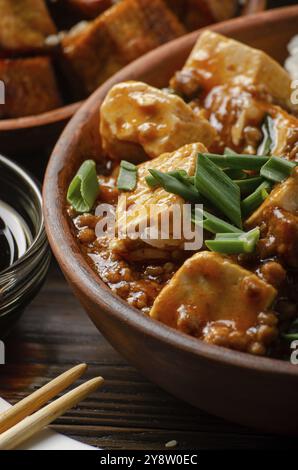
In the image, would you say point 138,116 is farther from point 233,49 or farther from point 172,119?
point 233,49

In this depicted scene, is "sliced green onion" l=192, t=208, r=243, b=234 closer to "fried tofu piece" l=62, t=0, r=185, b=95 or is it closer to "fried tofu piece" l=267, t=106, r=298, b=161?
"fried tofu piece" l=267, t=106, r=298, b=161

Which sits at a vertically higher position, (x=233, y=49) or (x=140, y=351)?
(x=233, y=49)

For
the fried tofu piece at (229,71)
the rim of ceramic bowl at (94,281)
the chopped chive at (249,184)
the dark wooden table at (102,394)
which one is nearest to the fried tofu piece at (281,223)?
the chopped chive at (249,184)

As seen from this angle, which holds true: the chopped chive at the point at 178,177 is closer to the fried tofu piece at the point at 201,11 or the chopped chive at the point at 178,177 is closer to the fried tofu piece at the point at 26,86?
the fried tofu piece at the point at 26,86

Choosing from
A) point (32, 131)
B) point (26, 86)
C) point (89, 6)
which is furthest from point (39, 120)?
point (89, 6)

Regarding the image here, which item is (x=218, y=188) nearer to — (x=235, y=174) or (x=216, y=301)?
(x=235, y=174)

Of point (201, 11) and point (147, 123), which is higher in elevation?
point (147, 123)

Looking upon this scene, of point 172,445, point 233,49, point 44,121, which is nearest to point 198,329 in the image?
point 172,445
